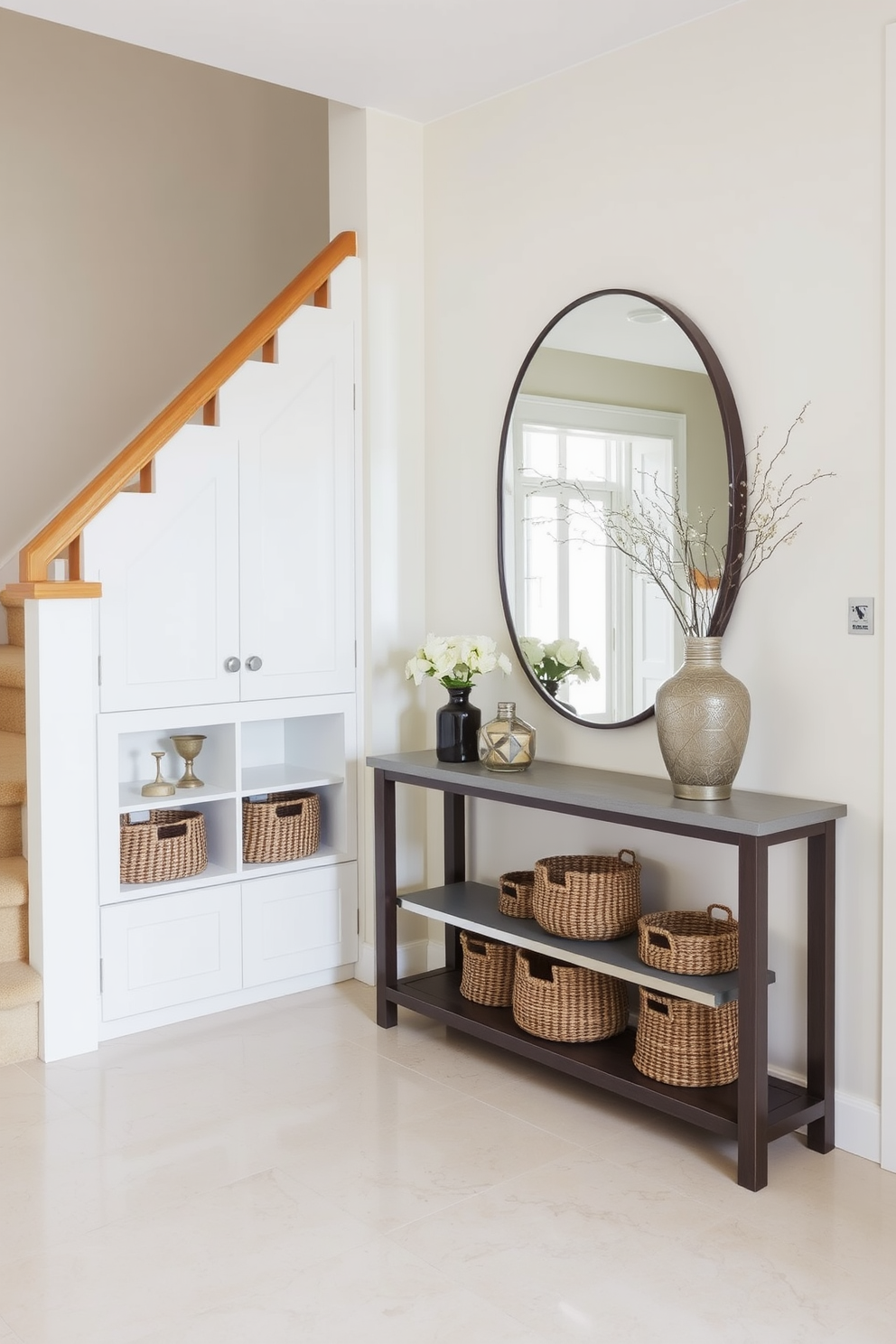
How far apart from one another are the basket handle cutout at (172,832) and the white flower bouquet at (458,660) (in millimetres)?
803

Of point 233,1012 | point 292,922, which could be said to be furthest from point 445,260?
point 233,1012

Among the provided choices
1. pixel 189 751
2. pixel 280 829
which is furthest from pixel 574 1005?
pixel 189 751

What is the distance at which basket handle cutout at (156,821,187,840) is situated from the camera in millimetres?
3359

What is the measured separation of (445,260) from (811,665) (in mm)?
1763

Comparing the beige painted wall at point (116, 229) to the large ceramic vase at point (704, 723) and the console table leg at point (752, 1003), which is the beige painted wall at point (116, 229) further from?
the console table leg at point (752, 1003)

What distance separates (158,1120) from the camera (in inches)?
108

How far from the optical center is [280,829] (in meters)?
3.58

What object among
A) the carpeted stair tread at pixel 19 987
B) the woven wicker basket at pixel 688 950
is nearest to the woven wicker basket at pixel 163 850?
the carpeted stair tread at pixel 19 987

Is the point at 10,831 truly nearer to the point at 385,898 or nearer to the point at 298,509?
the point at 385,898

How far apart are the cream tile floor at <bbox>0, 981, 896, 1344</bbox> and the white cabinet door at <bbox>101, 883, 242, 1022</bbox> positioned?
194 mm

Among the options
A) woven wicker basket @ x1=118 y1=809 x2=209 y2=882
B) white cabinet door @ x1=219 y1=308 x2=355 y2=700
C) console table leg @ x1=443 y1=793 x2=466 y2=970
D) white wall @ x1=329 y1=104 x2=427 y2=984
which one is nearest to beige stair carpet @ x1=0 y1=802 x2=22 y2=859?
woven wicker basket @ x1=118 y1=809 x2=209 y2=882

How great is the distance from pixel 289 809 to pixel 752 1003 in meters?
1.67

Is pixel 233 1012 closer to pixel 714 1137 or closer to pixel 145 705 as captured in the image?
pixel 145 705

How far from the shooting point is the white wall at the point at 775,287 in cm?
253
